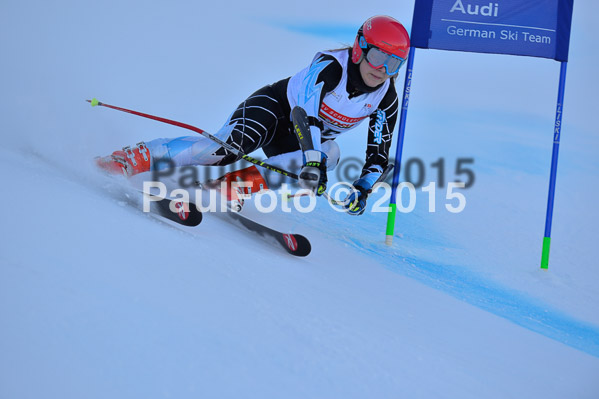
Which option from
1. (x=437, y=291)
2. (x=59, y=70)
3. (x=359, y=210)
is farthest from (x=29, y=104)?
(x=437, y=291)

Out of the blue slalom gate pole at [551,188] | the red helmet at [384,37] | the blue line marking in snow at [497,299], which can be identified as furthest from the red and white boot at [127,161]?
the blue slalom gate pole at [551,188]

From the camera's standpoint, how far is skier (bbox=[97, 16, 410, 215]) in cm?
282

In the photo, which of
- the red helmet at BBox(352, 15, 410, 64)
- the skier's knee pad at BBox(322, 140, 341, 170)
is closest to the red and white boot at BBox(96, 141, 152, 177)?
the skier's knee pad at BBox(322, 140, 341, 170)

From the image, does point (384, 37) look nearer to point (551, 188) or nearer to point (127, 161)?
point (127, 161)

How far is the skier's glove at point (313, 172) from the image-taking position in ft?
8.82

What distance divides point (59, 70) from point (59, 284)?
381 centimetres

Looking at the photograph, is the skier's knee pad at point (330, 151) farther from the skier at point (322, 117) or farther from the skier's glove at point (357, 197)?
the skier's glove at point (357, 197)

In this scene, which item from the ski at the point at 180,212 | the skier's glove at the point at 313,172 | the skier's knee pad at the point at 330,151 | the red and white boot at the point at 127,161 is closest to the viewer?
the ski at the point at 180,212

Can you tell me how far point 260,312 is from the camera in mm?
1766

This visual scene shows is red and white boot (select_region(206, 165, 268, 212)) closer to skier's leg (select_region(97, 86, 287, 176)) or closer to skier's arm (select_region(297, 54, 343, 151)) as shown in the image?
skier's leg (select_region(97, 86, 287, 176))

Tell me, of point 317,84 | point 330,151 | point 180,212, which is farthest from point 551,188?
point 180,212

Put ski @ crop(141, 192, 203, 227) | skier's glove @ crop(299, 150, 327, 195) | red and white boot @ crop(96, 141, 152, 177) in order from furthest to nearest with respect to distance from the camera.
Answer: red and white boot @ crop(96, 141, 152, 177) < skier's glove @ crop(299, 150, 327, 195) < ski @ crop(141, 192, 203, 227)

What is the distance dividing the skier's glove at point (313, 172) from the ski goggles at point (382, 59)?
53cm

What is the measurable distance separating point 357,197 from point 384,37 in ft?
2.63
